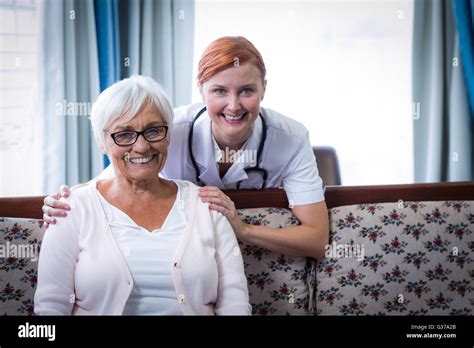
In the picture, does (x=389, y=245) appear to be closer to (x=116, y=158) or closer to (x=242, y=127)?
(x=242, y=127)

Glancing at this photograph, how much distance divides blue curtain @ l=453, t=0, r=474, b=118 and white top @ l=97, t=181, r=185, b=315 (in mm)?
816

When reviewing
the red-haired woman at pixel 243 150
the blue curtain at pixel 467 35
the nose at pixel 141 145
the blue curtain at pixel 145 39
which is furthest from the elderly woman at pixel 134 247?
the blue curtain at pixel 467 35

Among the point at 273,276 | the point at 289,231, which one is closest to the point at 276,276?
the point at 273,276

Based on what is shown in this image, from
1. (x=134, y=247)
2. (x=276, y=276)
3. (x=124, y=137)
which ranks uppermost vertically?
(x=124, y=137)

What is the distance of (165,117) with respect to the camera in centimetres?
121

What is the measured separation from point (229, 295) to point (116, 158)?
358 millimetres

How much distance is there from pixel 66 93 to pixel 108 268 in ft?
2.28

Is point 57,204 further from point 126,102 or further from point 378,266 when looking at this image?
point 378,266

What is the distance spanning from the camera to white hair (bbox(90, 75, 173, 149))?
1169 mm

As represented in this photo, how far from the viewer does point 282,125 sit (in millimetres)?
1418

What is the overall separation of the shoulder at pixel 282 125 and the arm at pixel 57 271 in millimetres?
520
